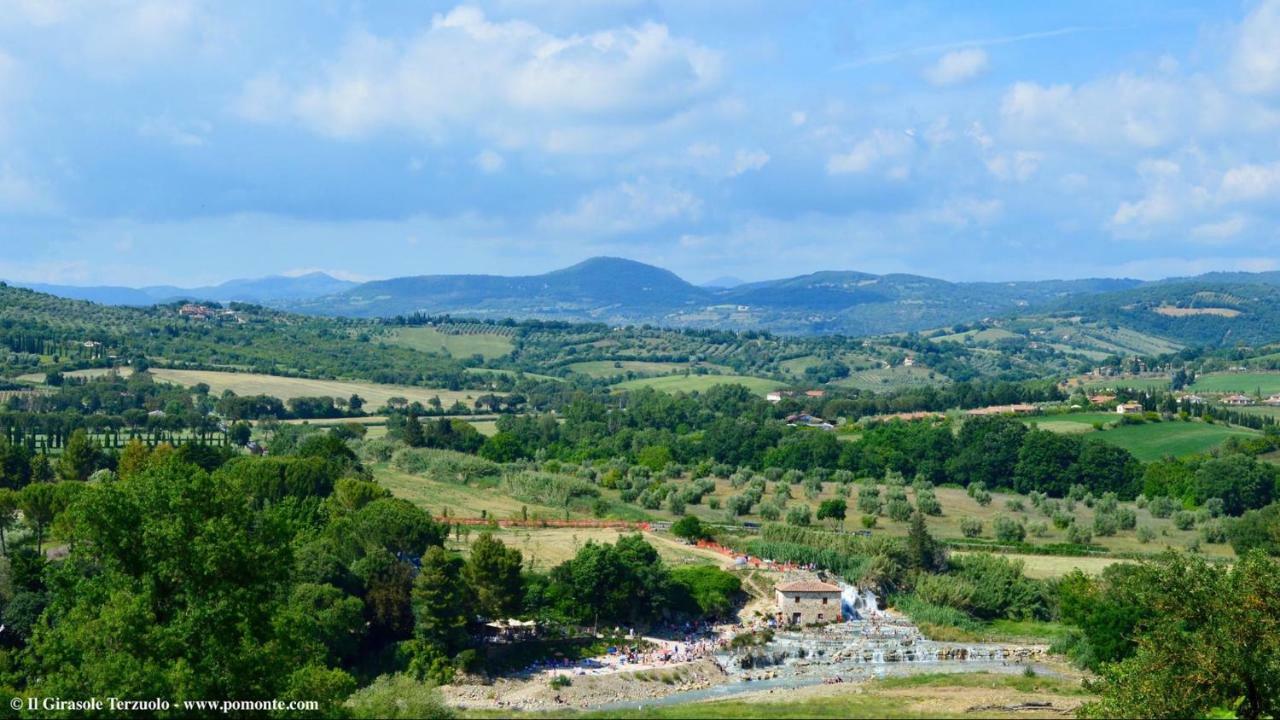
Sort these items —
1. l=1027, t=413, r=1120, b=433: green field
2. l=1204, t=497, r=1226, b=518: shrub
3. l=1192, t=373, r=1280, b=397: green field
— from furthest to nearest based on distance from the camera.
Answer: l=1192, t=373, r=1280, b=397: green field → l=1027, t=413, r=1120, b=433: green field → l=1204, t=497, r=1226, b=518: shrub

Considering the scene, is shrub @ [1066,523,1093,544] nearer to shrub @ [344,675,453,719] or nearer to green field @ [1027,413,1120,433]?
green field @ [1027,413,1120,433]

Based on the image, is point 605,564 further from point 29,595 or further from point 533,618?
point 29,595

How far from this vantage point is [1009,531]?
76.8 meters

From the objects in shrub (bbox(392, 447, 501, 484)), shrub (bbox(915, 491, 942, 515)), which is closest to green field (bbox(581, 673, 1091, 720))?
shrub (bbox(915, 491, 942, 515))

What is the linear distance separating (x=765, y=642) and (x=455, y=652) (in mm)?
13627

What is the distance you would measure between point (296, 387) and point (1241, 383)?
123892 mm

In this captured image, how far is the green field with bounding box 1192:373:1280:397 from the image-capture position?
165m

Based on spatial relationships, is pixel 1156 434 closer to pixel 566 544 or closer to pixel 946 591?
pixel 946 591

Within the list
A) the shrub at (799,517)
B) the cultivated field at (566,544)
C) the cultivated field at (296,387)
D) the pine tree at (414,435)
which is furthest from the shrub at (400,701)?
the cultivated field at (296,387)

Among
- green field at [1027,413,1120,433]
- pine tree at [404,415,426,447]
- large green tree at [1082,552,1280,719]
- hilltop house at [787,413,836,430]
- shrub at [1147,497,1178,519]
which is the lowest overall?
shrub at [1147,497,1178,519]

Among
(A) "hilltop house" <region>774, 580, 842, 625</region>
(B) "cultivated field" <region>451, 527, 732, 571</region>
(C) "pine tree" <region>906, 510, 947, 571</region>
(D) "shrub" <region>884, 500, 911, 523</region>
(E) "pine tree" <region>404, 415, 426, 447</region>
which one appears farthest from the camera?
(E) "pine tree" <region>404, 415, 426, 447</region>

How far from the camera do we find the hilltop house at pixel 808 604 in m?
57.1

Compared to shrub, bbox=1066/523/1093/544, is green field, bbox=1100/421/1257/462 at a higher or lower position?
higher

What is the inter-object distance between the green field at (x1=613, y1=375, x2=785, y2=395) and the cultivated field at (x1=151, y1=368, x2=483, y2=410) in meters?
28.9
